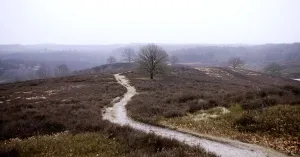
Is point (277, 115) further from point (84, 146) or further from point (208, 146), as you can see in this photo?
point (84, 146)

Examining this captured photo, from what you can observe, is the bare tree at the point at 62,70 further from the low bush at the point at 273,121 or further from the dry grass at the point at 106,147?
the low bush at the point at 273,121

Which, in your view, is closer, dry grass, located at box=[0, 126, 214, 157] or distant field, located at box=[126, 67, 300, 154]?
dry grass, located at box=[0, 126, 214, 157]

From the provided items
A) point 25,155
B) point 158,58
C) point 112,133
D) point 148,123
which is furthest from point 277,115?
point 158,58

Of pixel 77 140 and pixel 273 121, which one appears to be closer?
pixel 77 140

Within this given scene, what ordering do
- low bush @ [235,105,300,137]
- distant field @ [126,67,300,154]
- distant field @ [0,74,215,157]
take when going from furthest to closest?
low bush @ [235,105,300,137] < distant field @ [126,67,300,154] < distant field @ [0,74,215,157]

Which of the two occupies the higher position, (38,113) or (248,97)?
(248,97)

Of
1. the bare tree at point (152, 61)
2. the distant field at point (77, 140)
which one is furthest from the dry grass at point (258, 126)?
the bare tree at point (152, 61)

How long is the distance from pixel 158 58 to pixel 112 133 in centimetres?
4939

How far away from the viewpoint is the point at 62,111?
26.5 m

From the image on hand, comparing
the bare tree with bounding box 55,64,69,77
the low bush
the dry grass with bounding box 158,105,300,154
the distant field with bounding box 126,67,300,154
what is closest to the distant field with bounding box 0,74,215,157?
the dry grass with bounding box 158,105,300,154

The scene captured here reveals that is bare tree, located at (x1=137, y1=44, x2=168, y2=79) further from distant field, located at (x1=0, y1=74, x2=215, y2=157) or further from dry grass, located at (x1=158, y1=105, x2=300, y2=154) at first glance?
dry grass, located at (x1=158, y1=105, x2=300, y2=154)

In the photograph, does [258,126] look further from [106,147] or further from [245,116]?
[106,147]

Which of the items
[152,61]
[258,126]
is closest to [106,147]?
[258,126]

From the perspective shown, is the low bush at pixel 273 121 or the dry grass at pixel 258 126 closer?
the dry grass at pixel 258 126
